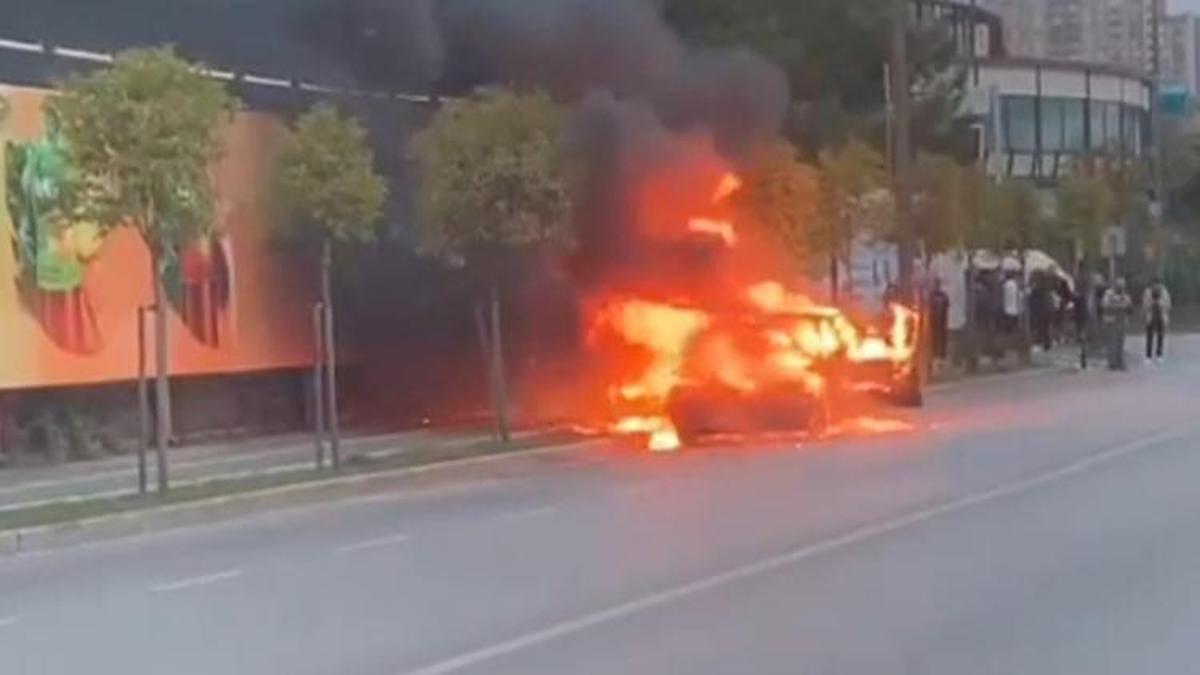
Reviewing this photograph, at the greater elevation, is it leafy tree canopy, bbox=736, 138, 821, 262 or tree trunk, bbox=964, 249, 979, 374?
leafy tree canopy, bbox=736, 138, 821, 262

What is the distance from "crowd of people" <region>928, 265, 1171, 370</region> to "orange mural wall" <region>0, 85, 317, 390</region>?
16.2m

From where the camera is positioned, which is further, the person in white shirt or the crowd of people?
the person in white shirt

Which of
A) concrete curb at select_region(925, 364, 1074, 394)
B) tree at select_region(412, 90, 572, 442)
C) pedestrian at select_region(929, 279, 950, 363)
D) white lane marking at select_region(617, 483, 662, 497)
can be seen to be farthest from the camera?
pedestrian at select_region(929, 279, 950, 363)

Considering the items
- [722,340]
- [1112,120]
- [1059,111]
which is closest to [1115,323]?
[722,340]

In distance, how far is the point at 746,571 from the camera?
15391 millimetres

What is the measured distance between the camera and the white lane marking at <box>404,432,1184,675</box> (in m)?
12.1

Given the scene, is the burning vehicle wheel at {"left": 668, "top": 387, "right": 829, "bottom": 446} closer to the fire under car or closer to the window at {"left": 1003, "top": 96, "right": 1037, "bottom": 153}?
the fire under car

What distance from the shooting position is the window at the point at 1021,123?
304 ft

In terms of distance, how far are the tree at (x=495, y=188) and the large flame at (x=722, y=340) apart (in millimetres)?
2328

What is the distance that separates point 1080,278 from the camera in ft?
217

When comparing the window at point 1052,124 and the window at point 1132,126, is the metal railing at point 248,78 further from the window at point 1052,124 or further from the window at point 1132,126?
the window at point 1132,126

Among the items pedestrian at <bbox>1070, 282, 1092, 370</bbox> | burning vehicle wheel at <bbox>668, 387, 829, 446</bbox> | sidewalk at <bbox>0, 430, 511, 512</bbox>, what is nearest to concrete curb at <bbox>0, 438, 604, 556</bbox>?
sidewalk at <bbox>0, 430, 511, 512</bbox>

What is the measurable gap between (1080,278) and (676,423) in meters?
36.3

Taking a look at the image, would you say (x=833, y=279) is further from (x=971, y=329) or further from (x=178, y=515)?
(x=178, y=515)
